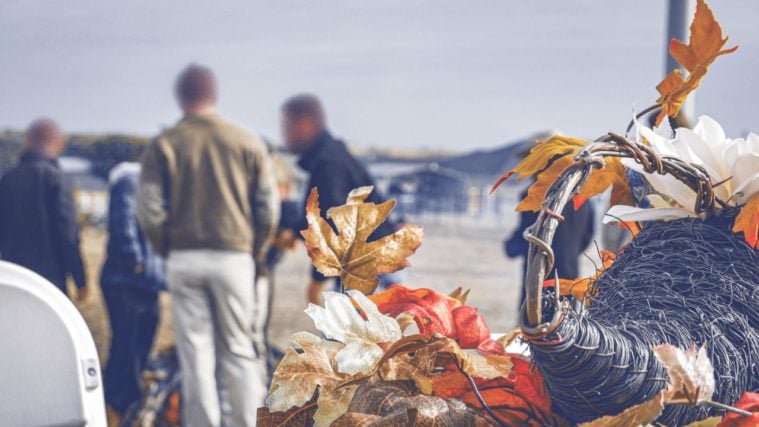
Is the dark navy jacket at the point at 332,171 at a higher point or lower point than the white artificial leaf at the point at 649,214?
lower

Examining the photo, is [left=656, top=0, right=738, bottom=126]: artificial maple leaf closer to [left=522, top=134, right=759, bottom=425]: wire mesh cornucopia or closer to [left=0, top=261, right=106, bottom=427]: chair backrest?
[left=522, top=134, right=759, bottom=425]: wire mesh cornucopia

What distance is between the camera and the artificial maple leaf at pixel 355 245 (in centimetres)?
94

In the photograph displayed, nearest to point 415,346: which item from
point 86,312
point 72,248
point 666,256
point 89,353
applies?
point 666,256

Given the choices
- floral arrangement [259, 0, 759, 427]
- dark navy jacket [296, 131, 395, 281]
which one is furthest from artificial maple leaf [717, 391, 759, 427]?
dark navy jacket [296, 131, 395, 281]

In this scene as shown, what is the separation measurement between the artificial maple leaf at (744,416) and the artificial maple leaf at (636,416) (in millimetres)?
104

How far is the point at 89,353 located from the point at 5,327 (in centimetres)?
14

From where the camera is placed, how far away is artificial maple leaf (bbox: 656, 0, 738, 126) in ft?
3.05

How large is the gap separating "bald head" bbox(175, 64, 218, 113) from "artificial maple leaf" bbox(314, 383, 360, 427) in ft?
9.84

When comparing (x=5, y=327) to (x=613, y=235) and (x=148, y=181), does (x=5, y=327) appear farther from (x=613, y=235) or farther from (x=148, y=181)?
→ (x=613, y=235)

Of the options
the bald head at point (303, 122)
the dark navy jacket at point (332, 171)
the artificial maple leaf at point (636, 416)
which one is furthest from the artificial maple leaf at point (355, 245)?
the bald head at point (303, 122)

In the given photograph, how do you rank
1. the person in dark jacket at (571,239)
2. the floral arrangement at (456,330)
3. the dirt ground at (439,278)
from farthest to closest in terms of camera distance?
the dirt ground at (439,278), the person in dark jacket at (571,239), the floral arrangement at (456,330)

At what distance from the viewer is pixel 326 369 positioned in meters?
0.86

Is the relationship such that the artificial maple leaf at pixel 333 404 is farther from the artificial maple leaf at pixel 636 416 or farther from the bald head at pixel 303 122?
the bald head at pixel 303 122

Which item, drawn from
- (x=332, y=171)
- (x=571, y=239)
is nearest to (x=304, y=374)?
(x=332, y=171)
